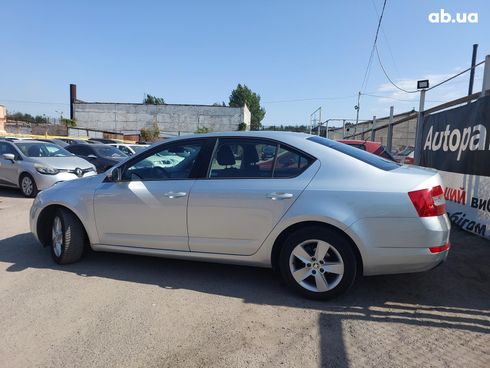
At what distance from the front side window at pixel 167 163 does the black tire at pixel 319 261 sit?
137 centimetres

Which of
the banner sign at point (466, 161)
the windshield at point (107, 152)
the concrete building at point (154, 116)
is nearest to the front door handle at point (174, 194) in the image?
the banner sign at point (466, 161)

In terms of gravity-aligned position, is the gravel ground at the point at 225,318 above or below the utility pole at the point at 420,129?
below

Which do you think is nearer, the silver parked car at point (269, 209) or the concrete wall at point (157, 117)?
the silver parked car at point (269, 209)

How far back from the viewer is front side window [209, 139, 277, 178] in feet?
12.6

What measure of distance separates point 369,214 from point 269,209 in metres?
0.90

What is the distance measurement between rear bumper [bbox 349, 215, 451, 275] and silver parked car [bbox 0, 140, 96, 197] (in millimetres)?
8175

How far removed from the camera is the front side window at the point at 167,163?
13.7 ft

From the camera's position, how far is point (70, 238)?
4.50 meters

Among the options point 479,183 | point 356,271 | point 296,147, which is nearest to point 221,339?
point 356,271

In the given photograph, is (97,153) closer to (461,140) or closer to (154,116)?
(461,140)

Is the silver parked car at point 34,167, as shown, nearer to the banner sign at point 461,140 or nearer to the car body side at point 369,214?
the car body side at point 369,214

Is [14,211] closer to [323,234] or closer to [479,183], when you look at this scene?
[323,234]

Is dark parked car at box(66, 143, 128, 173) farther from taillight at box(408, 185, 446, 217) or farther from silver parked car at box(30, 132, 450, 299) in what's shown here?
taillight at box(408, 185, 446, 217)

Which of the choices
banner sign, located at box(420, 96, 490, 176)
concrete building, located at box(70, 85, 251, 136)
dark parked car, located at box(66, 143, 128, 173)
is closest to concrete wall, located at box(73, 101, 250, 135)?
concrete building, located at box(70, 85, 251, 136)
